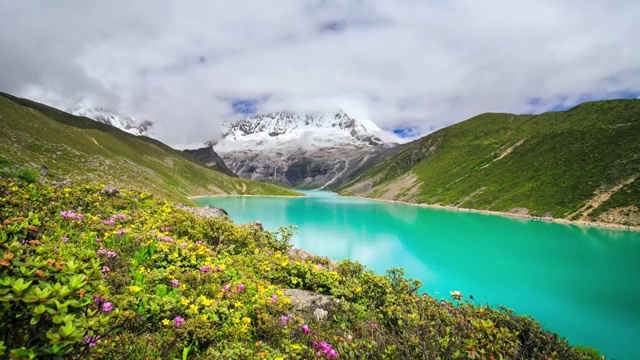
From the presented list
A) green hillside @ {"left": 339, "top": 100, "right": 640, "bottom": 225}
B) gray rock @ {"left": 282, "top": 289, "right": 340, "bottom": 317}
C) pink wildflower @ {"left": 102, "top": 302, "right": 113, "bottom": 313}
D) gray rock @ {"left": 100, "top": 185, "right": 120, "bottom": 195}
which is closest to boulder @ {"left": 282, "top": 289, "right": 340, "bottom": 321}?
gray rock @ {"left": 282, "top": 289, "right": 340, "bottom": 317}

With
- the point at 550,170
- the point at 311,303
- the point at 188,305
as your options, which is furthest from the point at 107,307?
the point at 550,170

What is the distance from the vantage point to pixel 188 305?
6.27 metres

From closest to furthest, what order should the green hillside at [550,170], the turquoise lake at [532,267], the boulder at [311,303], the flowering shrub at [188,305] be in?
the flowering shrub at [188,305] < the boulder at [311,303] < the turquoise lake at [532,267] < the green hillside at [550,170]

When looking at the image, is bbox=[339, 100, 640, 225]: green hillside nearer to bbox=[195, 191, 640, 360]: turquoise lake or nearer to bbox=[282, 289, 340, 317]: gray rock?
bbox=[195, 191, 640, 360]: turquoise lake

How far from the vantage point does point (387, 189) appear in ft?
564

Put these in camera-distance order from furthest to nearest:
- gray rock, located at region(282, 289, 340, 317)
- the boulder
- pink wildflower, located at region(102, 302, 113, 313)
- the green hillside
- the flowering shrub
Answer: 1. the green hillside
2. gray rock, located at region(282, 289, 340, 317)
3. the boulder
4. pink wildflower, located at region(102, 302, 113, 313)
5. the flowering shrub

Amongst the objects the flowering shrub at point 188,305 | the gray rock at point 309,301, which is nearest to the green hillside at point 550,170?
the flowering shrub at point 188,305

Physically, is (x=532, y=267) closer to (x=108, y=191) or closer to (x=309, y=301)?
(x=309, y=301)

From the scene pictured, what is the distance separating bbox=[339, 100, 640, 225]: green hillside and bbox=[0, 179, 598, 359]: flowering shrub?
81.7 meters

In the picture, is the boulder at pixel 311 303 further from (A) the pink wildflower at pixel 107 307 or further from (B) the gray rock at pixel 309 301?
(A) the pink wildflower at pixel 107 307

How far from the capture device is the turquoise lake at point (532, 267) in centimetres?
1916

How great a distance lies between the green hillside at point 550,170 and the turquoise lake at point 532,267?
67.6 feet

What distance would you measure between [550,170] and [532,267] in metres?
81.2

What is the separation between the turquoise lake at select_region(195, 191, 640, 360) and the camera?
19.2 metres
